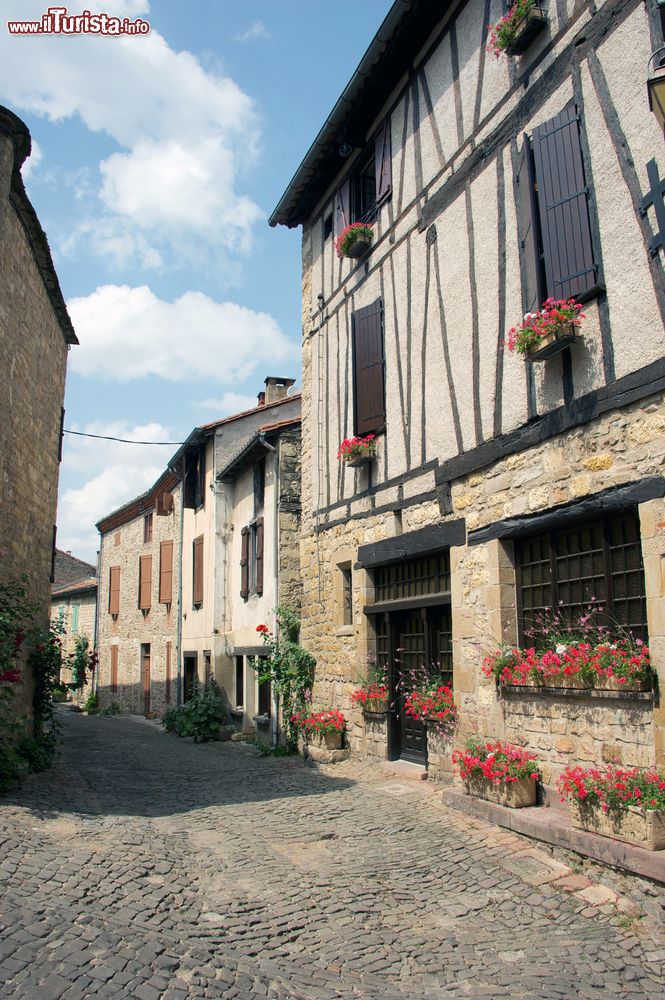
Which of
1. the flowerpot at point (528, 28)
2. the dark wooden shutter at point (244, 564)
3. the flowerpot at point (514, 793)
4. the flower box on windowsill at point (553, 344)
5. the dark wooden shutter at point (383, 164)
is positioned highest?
the dark wooden shutter at point (383, 164)

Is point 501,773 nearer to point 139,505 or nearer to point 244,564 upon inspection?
point 244,564

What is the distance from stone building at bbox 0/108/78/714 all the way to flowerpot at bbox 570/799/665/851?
Result: 6.18 metres

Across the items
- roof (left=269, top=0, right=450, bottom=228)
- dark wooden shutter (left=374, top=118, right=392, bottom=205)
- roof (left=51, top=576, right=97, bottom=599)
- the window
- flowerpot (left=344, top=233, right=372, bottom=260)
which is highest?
roof (left=269, top=0, right=450, bottom=228)

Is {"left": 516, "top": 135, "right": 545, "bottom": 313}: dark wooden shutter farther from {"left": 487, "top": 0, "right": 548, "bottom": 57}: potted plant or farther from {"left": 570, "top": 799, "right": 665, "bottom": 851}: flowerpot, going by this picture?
{"left": 570, "top": 799, "right": 665, "bottom": 851}: flowerpot

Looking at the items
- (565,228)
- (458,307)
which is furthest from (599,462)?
(458,307)

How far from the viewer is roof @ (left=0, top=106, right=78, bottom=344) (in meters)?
8.05

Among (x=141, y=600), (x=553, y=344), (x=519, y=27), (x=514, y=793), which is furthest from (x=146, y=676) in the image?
(x=519, y=27)

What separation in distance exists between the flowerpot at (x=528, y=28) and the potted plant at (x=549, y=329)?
7.34ft

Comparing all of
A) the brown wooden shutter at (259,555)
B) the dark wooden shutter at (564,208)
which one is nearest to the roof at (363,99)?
the dark wooden shutter at (564,208)

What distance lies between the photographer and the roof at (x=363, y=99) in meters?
8.12

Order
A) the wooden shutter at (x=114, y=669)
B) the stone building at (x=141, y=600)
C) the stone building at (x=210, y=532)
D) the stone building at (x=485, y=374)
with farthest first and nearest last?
the wooden shutter at (x=114, y=669) → the stone building at (x=141, y=600) → the stone building at (x=210, y=532) → the stone building at (x=485, y=374)

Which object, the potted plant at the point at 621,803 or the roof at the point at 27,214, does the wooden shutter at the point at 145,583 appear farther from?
the potted plant at the point at 621,803

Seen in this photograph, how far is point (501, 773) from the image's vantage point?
19.7 ft

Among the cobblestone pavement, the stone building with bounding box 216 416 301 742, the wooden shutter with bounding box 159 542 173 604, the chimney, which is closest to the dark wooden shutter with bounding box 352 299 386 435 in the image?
the stone building with bounding box 216 416 301 742
